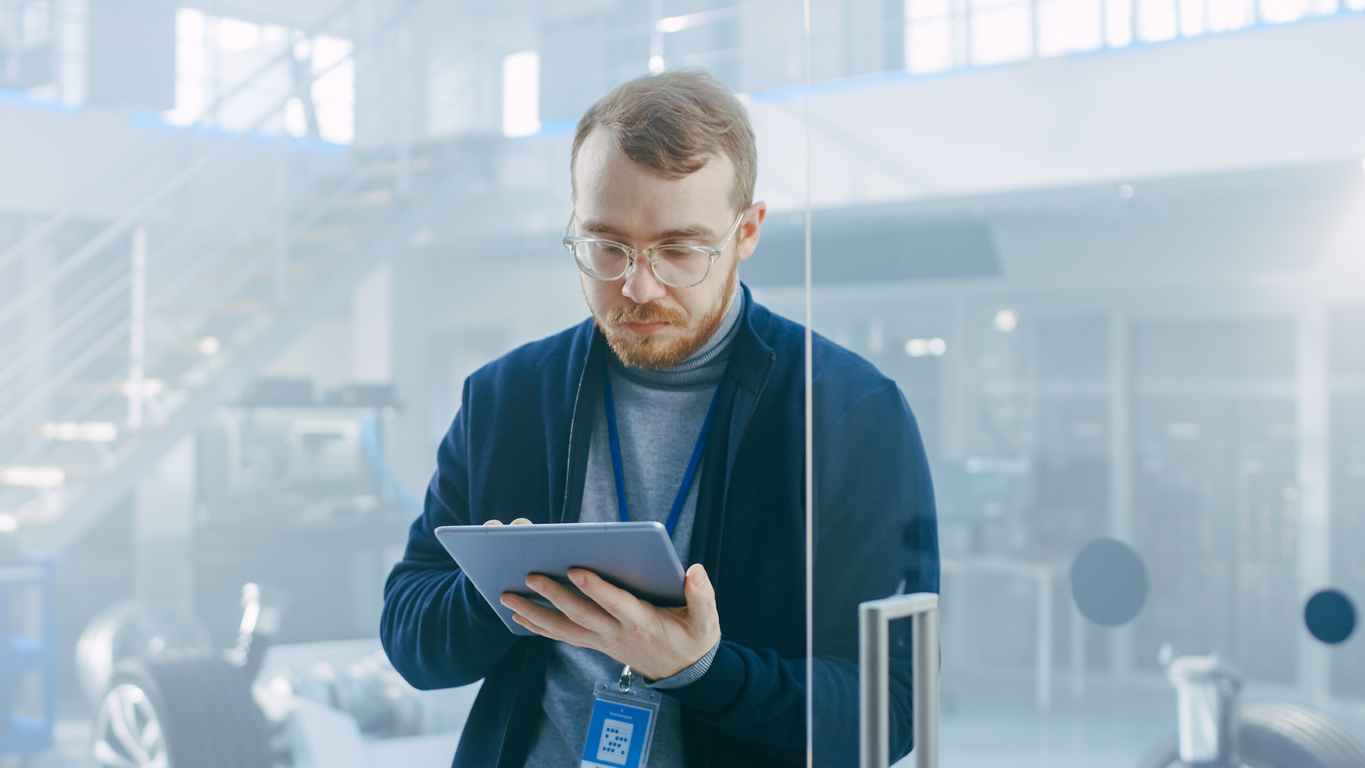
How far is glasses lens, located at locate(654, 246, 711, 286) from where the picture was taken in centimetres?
116

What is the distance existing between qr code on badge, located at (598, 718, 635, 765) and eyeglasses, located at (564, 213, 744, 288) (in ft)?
1.52

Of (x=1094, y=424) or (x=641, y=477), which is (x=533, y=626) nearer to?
(x=641, y=477)

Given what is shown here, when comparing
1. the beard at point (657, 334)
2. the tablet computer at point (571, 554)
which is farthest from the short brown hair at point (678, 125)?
the tablet computer at point (571, 554)

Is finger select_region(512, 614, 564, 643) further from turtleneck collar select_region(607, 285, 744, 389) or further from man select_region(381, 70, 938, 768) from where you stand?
turtleneck collar select_region(607, 285, 744, 389)

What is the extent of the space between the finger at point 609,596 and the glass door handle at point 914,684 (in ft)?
0.68

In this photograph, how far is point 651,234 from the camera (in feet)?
3.80

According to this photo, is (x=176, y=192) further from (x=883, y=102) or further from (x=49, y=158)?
(x=883, y=102)

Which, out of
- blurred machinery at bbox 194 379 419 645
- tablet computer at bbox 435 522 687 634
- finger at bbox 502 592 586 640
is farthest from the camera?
blurred machinery at bbox 194 379 419 645

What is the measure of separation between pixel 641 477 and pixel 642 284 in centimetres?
25

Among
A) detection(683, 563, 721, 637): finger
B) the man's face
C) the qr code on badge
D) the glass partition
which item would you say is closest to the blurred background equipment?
the glass partition

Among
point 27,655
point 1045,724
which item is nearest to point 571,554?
point 1045,724

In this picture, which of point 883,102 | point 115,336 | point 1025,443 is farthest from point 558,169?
point 1025,443

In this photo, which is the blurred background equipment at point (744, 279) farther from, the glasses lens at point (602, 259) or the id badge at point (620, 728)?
the id badge at point (620, 728)

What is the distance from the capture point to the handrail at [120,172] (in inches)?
118
